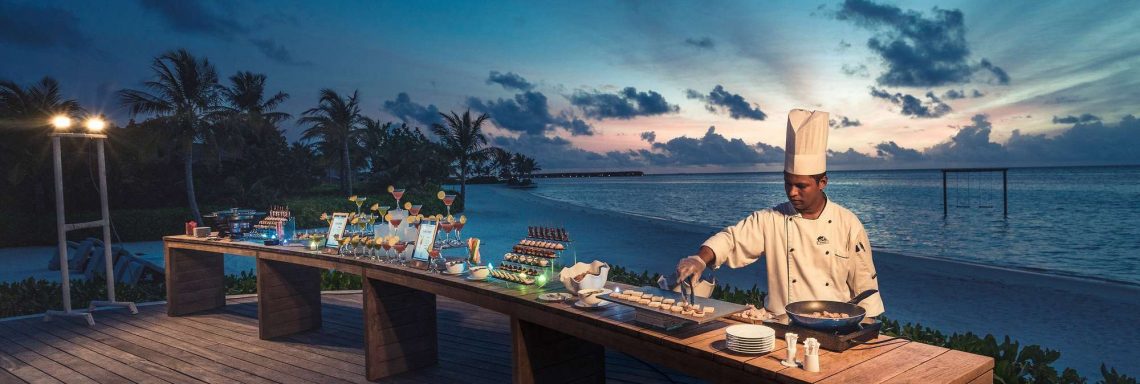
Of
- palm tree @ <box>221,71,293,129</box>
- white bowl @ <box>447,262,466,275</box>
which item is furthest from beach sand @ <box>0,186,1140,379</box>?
palm tree @ <box>221,71,293,129</box>

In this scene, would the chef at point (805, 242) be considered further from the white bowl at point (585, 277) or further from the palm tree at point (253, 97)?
the palm tree at point (253, 97)

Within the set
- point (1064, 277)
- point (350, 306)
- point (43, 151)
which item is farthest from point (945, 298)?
point (43, 151)

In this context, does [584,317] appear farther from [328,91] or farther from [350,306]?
[328,91]

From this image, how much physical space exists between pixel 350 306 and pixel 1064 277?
55.5 ft

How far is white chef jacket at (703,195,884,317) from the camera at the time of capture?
2.86m

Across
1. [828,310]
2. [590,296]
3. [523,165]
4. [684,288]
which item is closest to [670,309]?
[684,288]

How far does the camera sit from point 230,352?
6.16 m

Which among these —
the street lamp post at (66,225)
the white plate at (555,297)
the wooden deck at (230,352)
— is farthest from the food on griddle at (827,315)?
the street lamp post at (66,225)

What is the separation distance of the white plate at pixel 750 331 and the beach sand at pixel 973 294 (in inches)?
264

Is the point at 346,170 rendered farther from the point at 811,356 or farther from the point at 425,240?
the point at 811,356

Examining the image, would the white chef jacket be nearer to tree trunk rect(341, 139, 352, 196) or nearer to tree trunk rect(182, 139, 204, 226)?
tree trunk rect(182, 139, 204, 226)

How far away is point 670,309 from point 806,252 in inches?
27.5

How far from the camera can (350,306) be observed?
802cm

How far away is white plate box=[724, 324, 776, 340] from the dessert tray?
245mm
